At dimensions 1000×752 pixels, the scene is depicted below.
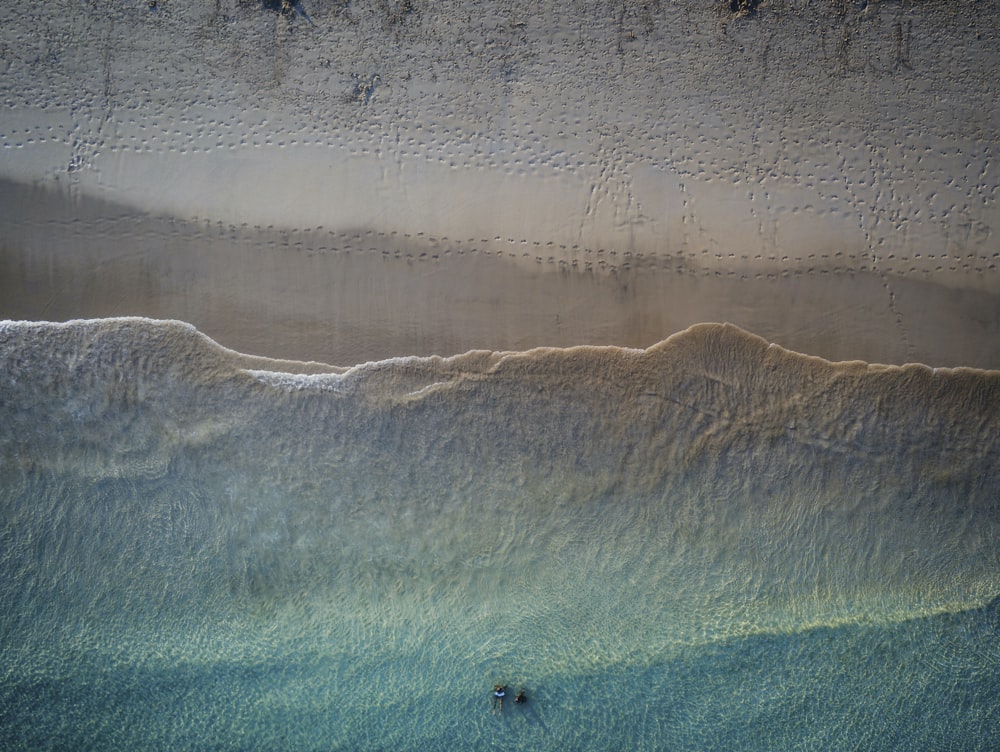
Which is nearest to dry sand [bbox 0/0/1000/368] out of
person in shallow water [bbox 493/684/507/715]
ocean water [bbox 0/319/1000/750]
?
ocean water [bbox 0/319/1000/750]

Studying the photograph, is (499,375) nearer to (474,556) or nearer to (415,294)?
(415,294)

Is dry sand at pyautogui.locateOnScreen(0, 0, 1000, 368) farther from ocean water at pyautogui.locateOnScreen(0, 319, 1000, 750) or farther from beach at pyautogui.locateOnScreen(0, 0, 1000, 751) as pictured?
ocean water at pyautogui.locateOnScreen(0, 319, 1000, 750)

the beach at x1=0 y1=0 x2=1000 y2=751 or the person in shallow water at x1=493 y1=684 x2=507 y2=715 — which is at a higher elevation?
the beach at x1=0 y1=0 x2=1000 y2=751

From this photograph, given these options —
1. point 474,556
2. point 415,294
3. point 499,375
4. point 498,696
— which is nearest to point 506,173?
→ point 415,294

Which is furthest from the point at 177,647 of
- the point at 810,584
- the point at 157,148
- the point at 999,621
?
the point at 999,621

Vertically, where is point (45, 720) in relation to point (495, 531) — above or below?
below

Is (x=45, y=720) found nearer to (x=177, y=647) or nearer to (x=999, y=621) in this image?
(x=177, y=647)

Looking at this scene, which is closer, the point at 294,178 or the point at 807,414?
the point at 807,414
